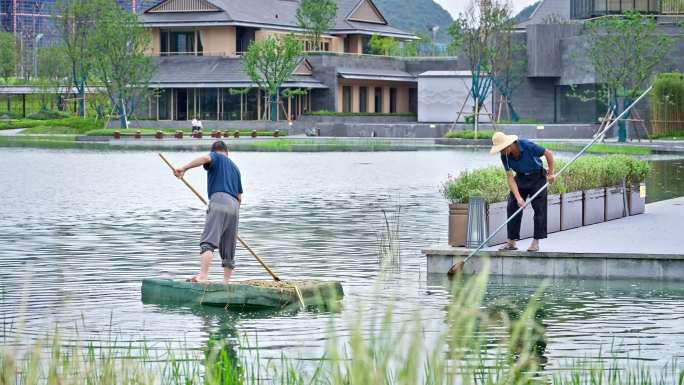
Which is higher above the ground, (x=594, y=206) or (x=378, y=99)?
(x=378, y=99)

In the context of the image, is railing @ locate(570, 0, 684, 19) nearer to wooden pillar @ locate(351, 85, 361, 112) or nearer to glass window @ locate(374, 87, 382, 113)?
wooden pillar @ locate(351, 85, 361, 112)

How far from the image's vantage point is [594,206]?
74.4ft

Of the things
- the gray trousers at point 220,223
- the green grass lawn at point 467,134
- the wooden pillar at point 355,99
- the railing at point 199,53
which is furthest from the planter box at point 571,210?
the wooden pillar at point 355,99

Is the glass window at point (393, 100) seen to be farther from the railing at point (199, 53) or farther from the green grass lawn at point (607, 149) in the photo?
the green grass lawn at point (607, 149)

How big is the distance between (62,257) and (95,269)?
5.88 feet

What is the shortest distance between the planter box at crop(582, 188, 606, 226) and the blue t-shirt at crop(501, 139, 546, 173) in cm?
516

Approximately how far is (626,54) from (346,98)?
1213 inches

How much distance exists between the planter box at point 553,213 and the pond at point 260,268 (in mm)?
2071

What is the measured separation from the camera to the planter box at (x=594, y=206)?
22275 millimetres

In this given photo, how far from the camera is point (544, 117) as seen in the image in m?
91.2

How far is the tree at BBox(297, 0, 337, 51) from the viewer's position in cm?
10019

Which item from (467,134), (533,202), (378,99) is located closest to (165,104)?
(378,99)

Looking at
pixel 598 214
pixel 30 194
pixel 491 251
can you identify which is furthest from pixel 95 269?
pixel 30 194

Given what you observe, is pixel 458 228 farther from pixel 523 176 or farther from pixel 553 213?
pixel 553 213
